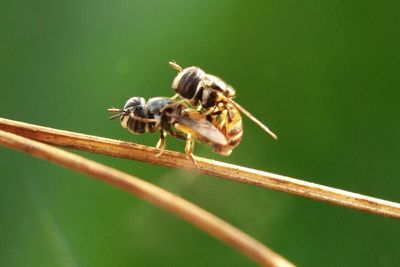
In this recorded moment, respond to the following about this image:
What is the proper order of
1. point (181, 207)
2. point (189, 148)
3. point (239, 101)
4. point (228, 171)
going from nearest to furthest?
point (181, 207), point (228, 171), point (189, 148), point (239, 101)

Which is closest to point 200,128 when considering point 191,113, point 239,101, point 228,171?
point 191,113

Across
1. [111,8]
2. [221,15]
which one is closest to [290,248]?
[221,15]

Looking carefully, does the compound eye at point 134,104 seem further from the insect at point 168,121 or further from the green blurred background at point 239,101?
the green blurred background at point 239,101

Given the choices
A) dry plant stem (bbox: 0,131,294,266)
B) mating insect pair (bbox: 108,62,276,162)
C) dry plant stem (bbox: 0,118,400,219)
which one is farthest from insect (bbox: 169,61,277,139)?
dry plant stem (bbox: 0,131,294,266)

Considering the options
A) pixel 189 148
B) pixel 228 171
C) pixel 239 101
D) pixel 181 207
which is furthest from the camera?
pixel 239 101

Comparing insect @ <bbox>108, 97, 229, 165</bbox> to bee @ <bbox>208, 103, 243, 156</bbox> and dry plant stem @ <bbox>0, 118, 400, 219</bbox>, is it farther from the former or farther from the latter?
dry plant stem @ <bbox>0, 118, 400, 219</bbox>

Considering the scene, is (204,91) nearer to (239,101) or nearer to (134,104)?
(134,104)

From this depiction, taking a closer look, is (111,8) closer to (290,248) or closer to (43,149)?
(290,248)
